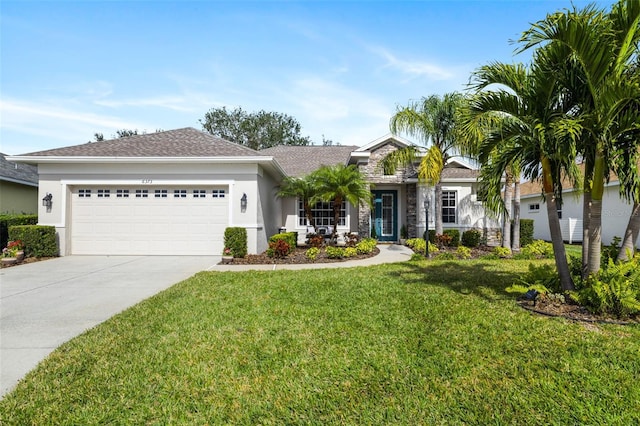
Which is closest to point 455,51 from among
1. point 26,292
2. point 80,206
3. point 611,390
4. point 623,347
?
point 623,347

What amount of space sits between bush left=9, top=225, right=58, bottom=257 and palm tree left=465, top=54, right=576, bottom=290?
1297 cm

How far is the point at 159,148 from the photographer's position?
11.6 m

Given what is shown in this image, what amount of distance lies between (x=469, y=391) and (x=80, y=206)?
13.2m

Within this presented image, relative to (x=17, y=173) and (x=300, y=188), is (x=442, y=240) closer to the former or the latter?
(x=300, y=188)

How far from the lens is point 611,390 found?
8.95 ft

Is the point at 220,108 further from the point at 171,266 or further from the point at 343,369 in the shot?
the point at 343,369

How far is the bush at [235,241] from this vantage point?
33.8 feet

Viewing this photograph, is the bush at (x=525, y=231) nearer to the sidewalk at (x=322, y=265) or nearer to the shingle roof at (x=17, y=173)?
the sidewalk at (x=322, y=265)

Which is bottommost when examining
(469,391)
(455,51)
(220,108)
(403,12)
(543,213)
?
(469,391)

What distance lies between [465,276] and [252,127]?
32660 millimetres

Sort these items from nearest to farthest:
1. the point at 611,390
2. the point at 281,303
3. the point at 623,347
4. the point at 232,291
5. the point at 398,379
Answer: the point at 611,390 < the point at 398,379 < the point at 623,347 < the point at 281,303 < the point at 232,291

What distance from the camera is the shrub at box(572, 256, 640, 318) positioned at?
167 inches

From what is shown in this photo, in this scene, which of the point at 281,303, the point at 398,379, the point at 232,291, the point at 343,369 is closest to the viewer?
the point at 398,379

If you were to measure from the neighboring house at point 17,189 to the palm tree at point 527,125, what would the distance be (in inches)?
722
